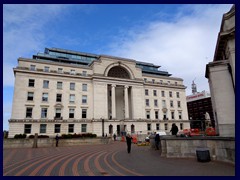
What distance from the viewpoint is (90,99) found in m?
46.4

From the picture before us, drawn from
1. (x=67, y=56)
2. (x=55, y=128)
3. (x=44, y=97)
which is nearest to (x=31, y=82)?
(x=44, y=97)

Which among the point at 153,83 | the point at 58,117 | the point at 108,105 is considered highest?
the point at 153,83

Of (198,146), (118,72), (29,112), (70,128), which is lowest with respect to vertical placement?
(198,146)

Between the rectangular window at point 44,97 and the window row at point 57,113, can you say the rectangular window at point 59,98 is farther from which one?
the rectangular window at point 44,97

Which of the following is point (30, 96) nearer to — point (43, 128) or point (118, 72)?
point (43, 128)

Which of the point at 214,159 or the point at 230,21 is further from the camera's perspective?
the point at 230,21

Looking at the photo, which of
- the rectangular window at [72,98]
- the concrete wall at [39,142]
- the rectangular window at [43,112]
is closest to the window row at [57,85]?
the rectangular window at [72,98]

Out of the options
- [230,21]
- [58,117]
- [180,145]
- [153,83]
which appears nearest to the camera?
[180,145]

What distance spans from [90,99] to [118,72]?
13.1 meters
